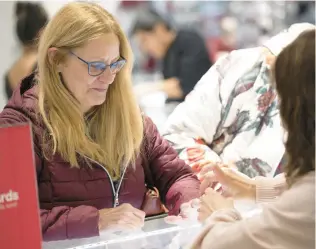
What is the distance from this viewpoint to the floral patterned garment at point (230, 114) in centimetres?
185

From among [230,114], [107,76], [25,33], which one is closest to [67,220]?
[107,76]

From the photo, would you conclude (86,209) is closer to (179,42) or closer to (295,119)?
(295,119)

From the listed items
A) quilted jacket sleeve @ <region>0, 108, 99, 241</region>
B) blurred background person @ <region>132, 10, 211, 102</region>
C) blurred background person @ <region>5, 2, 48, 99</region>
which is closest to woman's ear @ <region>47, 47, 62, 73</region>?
quilted jacket sleeve @ <region>0, 108, 99, 241</region>

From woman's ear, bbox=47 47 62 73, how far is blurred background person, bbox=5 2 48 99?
417 mm

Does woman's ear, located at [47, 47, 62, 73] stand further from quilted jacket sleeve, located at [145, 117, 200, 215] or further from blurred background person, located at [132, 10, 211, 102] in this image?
blurred background person, located at [132, 10, 211, 102]

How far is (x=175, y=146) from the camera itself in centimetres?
184

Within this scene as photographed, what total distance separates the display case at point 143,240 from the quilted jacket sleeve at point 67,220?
16 mm

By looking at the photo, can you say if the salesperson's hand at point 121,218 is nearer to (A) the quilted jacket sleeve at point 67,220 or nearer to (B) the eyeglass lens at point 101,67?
(A) the quilted jacket sleeve at point 67,220

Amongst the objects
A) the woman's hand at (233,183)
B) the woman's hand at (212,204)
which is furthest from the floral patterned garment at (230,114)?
the woman's hand at (212,204)

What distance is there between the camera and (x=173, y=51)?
2.27 meters

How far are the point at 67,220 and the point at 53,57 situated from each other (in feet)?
1.17

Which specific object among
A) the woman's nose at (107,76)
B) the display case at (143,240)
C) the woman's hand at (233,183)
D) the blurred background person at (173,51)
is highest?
the woman's nose at (107,76)

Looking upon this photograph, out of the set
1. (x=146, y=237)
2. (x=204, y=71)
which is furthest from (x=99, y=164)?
(x=204, y=71)

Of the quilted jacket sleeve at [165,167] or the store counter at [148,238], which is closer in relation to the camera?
the store counter at [148,238]
